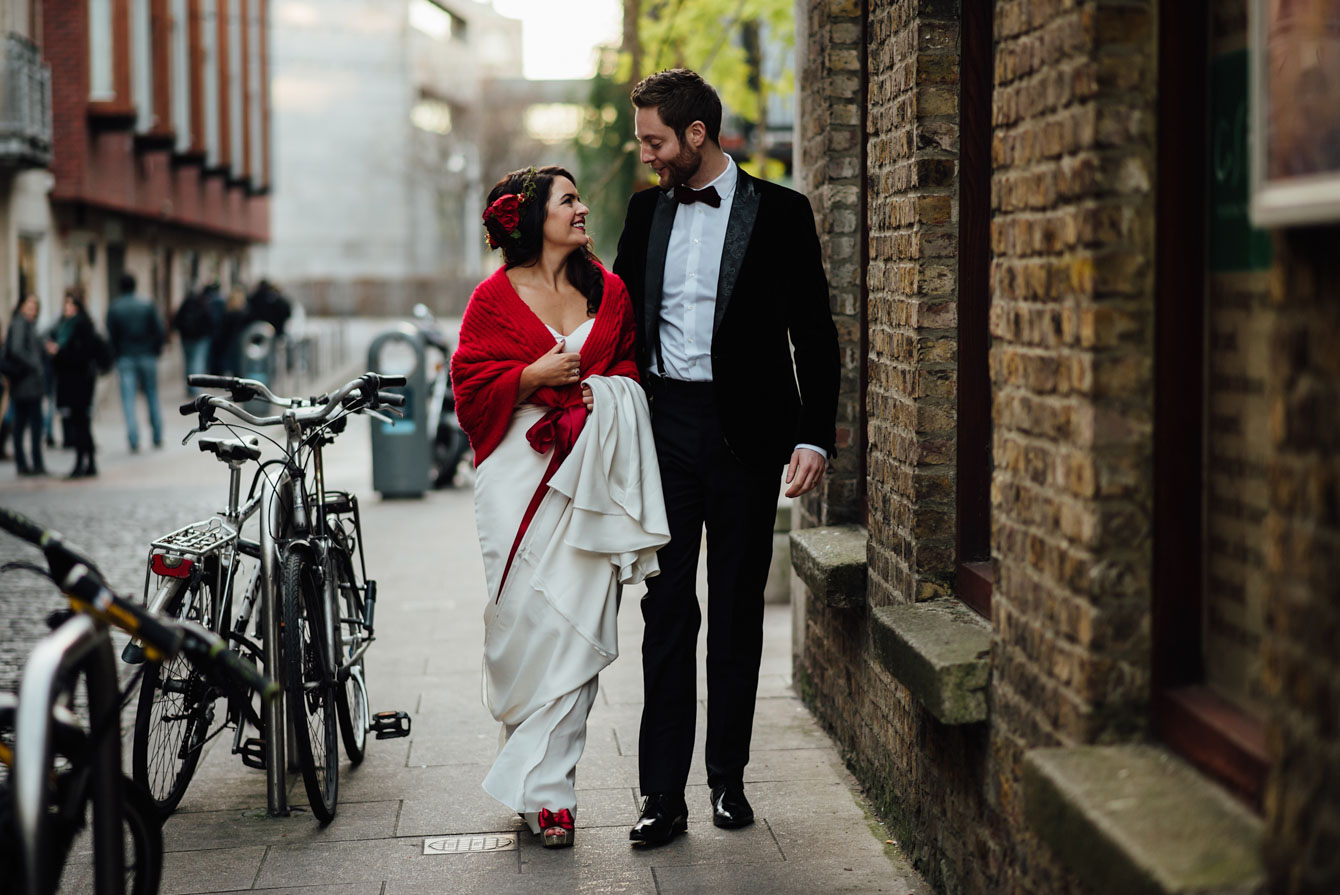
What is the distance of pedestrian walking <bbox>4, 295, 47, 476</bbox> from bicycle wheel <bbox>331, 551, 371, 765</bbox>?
36.7 feet

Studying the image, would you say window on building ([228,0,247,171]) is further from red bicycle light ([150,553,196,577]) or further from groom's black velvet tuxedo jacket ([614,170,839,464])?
groom's black velvet tuxedo jacket ([614,170,839,464])

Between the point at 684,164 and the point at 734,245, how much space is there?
0.91 feet

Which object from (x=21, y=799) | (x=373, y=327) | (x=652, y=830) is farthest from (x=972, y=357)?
(x=373, y=327)

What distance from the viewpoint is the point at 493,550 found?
4.80m

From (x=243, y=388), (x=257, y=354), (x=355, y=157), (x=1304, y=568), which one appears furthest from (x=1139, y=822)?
(x=355, y=157)

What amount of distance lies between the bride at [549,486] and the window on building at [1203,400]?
6.59 ft

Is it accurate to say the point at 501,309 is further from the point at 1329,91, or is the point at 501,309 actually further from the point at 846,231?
the point at 1329,91

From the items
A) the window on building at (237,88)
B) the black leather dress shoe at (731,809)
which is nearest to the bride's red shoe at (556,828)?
the black leather dress shoe at (731,809)

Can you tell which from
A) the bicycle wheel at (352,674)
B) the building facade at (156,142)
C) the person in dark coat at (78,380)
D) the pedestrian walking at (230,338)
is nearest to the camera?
the bicycle wheel at (352,674)

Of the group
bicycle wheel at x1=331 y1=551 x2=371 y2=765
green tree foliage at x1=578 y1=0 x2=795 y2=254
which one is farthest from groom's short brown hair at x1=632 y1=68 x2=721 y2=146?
green tree foliage at x1=578 y1=0 x2=795 y2=254

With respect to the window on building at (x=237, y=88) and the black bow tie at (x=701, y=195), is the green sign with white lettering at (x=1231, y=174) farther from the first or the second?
the window on building at (x=237, y=88)

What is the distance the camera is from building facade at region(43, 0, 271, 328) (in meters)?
26.0

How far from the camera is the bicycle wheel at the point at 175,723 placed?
4879mm

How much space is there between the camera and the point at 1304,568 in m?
2.20
